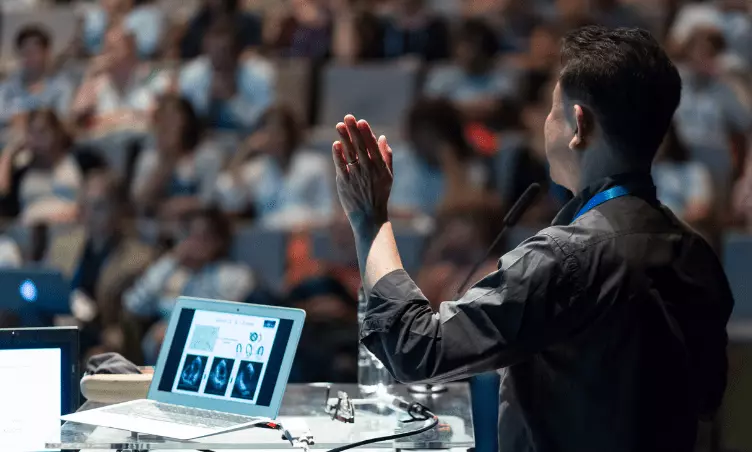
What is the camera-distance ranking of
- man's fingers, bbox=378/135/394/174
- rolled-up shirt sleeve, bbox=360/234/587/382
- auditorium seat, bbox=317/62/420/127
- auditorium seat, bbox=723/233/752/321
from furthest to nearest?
auditorium seat, bbox=317/62/420/127
auditorium seat, bbox=723/233/752/321
man's fingers, bbox=378/135/394/174
rolled-up shirt sleeve, bbox=360/234/587/382

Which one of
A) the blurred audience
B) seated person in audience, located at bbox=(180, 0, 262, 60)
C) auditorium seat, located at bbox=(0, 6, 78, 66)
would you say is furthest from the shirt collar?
auditorium seat, located at bbox=(0, 6, 78, 66)

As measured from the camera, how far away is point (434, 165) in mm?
5477

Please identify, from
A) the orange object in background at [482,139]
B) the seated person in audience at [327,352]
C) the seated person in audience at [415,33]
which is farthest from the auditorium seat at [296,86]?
the seated person in audience at [327,352]

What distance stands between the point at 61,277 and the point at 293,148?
96.5 inches

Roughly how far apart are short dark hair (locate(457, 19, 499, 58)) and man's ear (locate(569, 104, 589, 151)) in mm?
4455

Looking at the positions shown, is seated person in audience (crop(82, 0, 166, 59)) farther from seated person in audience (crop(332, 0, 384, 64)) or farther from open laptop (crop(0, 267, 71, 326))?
open laptop (crop(0, 267, 71, 326))

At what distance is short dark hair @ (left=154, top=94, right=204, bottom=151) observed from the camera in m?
5.82

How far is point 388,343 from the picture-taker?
1602 mm

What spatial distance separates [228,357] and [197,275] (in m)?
2.89

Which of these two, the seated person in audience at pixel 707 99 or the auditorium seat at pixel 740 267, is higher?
the seated person in audience at pixel 707 99

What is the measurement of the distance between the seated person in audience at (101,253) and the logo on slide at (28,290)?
1.57 m

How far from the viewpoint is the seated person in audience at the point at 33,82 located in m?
6.84

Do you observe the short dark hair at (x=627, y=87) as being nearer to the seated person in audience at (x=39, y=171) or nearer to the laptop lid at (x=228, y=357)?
the laptop lid at (x=228, y=357)

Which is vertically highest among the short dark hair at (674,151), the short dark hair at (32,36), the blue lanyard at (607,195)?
the short dark hair at (32,36)
